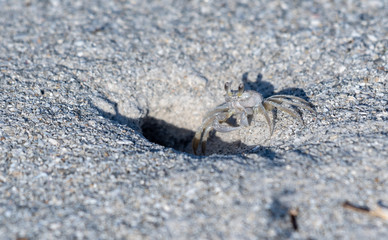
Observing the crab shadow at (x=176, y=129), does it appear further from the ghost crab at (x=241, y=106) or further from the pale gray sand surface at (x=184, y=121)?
the ghost crab at (x=241, y=106)

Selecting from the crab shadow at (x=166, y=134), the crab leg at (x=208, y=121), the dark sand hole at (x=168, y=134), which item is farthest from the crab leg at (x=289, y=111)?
the dark sand hole at (x=168, y=134)

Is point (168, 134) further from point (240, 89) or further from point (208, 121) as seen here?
point (240, 89)

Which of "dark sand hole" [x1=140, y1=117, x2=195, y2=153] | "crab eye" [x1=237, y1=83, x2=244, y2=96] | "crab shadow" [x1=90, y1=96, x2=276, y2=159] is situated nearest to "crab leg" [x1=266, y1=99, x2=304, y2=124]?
"crab eye" [x1=237, y1=83, x2=244, y2=96]

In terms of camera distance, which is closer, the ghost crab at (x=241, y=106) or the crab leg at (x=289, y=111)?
the crab leg at (x=289, y=111)

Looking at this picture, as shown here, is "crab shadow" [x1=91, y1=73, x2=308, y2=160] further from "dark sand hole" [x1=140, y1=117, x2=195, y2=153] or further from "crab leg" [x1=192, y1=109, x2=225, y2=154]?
"crab leg" [x1=192, y1=109, x2=225, y2=154]

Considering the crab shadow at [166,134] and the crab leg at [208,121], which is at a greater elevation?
the crab leg at [208,121]

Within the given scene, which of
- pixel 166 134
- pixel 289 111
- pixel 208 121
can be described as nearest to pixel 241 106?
pixel 208 121

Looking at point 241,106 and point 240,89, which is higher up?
point 240,89

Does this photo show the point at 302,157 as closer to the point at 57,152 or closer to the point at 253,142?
the point at 253,142
